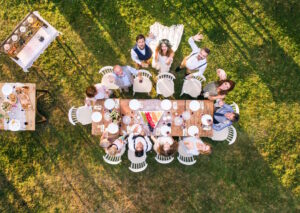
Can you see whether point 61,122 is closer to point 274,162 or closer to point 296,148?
point 274,162

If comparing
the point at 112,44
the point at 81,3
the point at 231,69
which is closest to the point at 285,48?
the point at 231,69

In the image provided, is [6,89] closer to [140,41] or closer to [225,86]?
[140,41]

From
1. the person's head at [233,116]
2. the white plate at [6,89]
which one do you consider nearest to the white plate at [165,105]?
the person's head at [233,116]

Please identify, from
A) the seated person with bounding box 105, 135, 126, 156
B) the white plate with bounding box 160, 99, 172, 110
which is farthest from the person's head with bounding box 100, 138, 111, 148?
the white plate with bounding box 160, 99, 172, 110

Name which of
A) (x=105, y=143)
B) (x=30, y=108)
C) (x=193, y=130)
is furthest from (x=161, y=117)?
(x=30, y=108)

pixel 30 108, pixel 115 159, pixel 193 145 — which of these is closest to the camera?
pixel 193 145

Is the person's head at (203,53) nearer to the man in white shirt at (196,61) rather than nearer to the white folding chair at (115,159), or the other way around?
the man in white shirt at (196,61)
